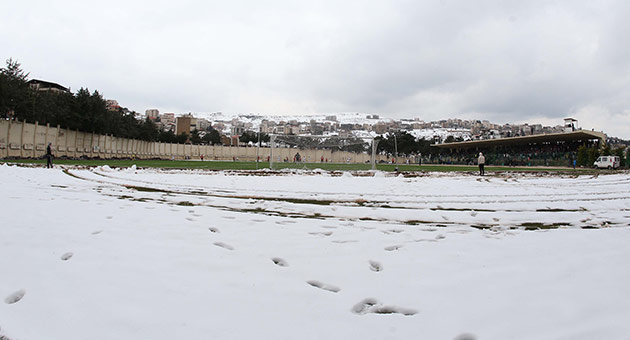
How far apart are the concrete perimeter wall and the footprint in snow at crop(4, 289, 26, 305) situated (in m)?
39.1

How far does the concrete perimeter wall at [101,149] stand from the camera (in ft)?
110

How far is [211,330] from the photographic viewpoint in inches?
82.3

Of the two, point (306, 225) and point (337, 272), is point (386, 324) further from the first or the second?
point (306, 225)

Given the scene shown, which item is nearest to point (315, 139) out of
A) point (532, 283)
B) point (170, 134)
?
point (532, 283)

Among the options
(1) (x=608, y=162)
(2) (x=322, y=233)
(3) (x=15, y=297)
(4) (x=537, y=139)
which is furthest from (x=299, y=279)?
(4) (x=537, y=139)

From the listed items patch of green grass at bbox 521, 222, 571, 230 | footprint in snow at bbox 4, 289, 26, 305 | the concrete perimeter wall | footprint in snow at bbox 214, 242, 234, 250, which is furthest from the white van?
footprint in snow at bbox 4, 289, 26, 305

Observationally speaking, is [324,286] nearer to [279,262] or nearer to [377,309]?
[377,309]

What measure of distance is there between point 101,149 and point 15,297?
56.4 metres

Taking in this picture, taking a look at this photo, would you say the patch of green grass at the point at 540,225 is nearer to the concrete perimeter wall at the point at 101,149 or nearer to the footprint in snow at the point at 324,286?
the footprint in snow at the point at 324,286

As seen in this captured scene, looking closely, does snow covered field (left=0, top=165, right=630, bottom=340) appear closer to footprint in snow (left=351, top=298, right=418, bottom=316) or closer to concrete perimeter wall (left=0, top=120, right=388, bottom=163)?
footprint in snow (left=351, top=298, right=418, bottom=316)

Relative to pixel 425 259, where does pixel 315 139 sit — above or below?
above

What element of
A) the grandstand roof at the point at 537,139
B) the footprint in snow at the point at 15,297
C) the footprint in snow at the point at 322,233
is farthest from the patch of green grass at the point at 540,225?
the grandstand roof at the point at 537,139

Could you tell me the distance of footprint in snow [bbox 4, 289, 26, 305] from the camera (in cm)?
232

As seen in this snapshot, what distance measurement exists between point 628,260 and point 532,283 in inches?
48.5
